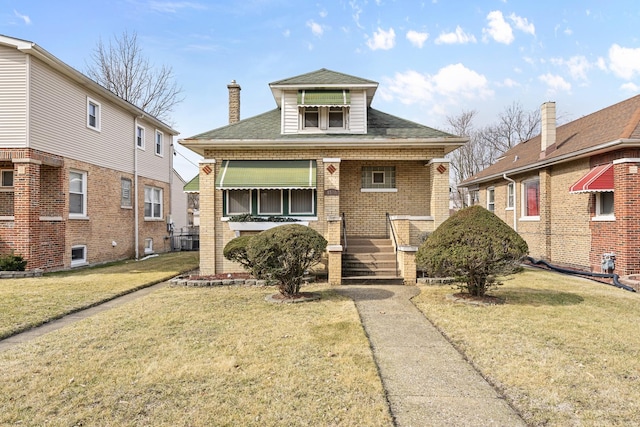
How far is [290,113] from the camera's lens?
1284cm

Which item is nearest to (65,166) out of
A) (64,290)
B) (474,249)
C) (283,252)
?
(64,290)

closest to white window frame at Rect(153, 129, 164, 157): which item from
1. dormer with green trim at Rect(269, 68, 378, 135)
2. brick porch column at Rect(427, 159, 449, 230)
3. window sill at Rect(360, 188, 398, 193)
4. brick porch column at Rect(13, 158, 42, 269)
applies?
brick porch column at Rect(13, 158, 42, 269)

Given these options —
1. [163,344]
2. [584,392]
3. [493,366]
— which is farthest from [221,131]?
[584,392]

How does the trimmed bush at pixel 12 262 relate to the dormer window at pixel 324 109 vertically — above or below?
below

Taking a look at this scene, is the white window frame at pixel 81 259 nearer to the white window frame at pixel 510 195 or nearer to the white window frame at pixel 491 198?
the white window frame at pixel 510 195

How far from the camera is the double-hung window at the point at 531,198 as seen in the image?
16.0 meters

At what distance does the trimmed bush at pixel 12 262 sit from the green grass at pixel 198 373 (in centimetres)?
702

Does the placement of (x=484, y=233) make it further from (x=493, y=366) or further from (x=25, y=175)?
(x=25, y=175)

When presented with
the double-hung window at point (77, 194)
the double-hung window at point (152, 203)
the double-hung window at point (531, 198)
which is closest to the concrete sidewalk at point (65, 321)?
the double-hung window at point (77, 194)

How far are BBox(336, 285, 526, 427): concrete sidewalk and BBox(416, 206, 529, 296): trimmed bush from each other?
4.59 feet

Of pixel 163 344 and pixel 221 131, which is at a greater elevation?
pixel 221 131

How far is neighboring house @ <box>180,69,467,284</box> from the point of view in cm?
1145

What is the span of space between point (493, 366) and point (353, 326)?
235 centimetres

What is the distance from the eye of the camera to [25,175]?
11.7 metres
